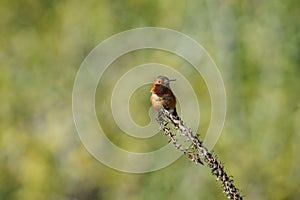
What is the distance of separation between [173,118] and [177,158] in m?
4.79

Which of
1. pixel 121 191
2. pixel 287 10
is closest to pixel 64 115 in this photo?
pixel 121 191

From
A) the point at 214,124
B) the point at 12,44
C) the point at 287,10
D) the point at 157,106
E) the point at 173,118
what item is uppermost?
the point at 12,44

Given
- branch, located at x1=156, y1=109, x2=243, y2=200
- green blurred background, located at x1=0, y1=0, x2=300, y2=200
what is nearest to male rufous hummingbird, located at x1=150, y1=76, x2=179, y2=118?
branch, located at x1=156, y1=109, x2=243, y2=200

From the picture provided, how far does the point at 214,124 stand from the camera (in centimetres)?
589

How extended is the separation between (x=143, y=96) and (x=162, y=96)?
4891 mm

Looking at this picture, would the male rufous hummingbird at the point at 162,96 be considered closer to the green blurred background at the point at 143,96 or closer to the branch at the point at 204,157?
the branch at the point at 204,157

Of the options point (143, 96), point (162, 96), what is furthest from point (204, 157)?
point (143, 96)

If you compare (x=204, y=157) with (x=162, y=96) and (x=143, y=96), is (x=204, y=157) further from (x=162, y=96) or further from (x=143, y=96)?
(x=143, y=96)

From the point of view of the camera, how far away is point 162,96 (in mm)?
1949

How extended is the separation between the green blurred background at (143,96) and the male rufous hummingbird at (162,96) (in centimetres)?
329

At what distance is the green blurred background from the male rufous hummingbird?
3.29 metres

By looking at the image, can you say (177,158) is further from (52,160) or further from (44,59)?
(44,59)

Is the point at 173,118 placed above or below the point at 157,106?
below

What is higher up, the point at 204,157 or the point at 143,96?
the point at 143,96
